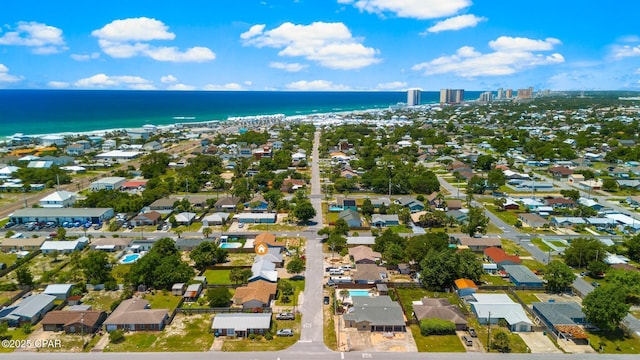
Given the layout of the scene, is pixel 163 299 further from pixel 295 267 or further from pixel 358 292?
pixel 358 292

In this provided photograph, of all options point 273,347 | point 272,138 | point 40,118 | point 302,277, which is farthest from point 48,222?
point 40,118

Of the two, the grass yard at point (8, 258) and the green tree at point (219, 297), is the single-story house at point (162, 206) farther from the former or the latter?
the green tree at point (219, 297)

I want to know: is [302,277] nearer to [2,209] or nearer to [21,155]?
[2,209]

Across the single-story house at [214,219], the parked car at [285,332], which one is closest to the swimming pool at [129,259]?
the single-story house at [214,219]

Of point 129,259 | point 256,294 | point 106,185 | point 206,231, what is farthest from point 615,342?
point 106,185

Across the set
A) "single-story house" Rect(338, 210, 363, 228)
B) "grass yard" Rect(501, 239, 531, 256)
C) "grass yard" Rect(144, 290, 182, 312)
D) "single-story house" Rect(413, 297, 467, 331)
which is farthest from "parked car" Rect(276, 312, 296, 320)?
"grass yard" Rect(501, 239, 531, 256)

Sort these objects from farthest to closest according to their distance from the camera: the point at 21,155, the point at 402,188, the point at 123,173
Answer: the point at 21,155 < the point at 123,173 < the point at 402,188
